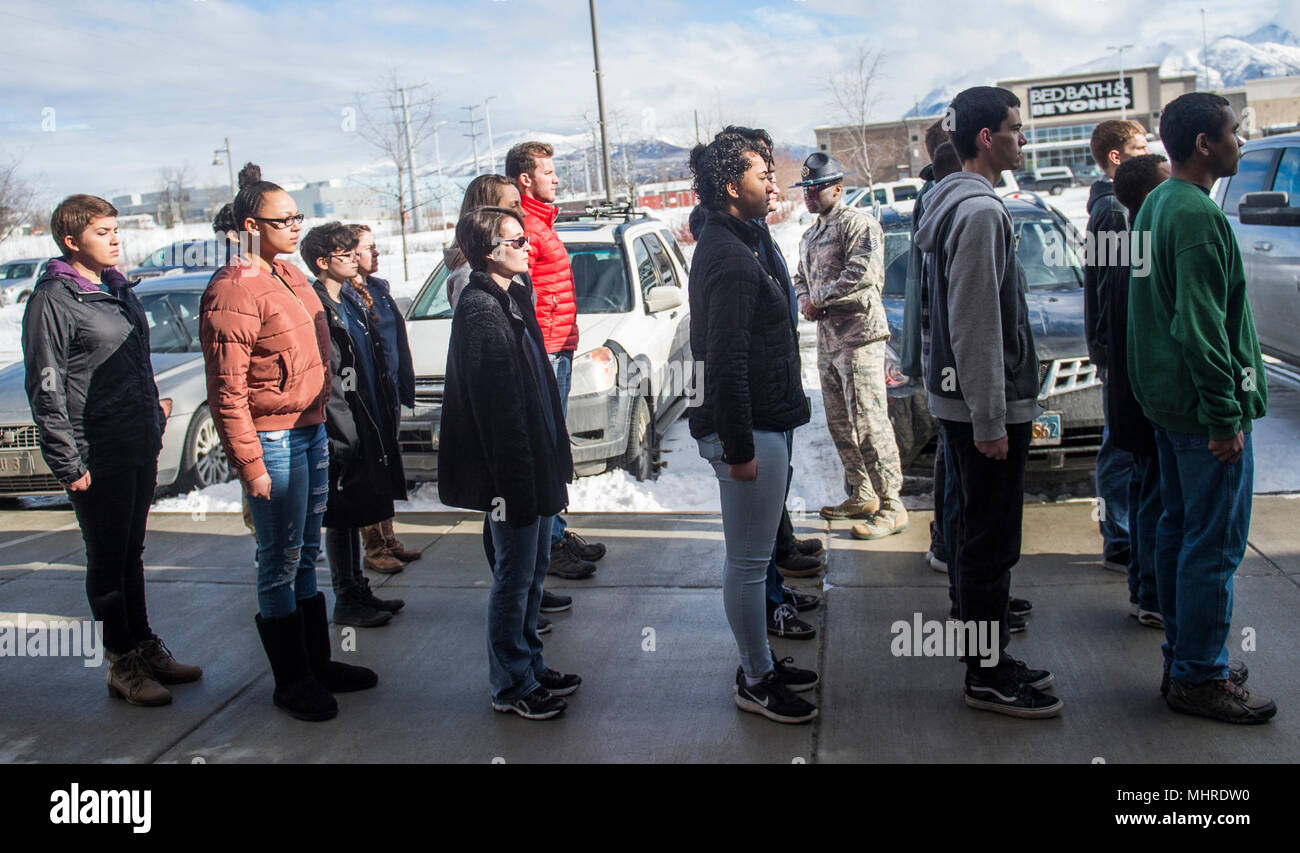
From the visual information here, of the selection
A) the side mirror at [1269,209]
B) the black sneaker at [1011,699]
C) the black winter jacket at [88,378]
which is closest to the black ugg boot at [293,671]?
the black winter jacket at [88,378]

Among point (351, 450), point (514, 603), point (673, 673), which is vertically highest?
point (351, 450)

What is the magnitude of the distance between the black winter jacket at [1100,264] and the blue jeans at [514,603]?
251 cm

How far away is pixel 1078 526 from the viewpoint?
5.59 m

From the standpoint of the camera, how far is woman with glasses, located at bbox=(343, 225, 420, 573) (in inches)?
203

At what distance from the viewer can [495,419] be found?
3.55 meters

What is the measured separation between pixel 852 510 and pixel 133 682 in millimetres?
3810

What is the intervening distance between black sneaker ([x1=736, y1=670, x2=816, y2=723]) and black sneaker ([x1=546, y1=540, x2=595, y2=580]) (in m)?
1.75

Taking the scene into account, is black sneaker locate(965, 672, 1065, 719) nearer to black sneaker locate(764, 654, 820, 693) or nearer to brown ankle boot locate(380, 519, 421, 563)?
black sneaker locate(764, 654, 820, 693)

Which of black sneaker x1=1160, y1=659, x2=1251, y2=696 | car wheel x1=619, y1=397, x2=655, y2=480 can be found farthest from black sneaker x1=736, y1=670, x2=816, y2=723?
car wheel x1=619, y1=397, x2=655, y2=480

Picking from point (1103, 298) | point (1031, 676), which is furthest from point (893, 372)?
point (1031, 676)

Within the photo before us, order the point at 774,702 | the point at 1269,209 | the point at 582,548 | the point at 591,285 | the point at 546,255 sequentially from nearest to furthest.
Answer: the point at 774,702, the point at 546,255, the point at 582,548, the point at 1269,209, the point at 591,285

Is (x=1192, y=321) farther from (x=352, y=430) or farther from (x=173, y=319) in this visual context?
(x=173, y=319)

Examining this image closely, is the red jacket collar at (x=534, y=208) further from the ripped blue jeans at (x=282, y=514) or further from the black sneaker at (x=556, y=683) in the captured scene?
the black sneaker at (x=556, y=683)
